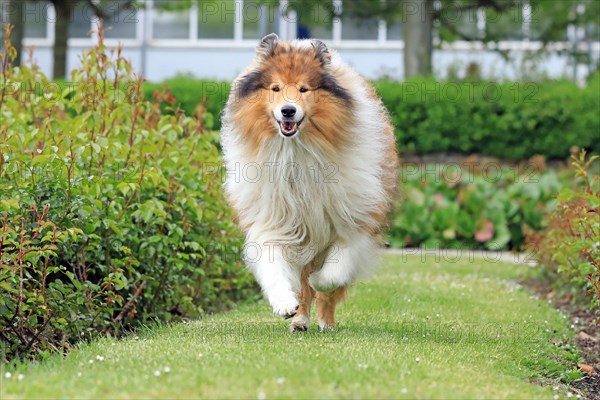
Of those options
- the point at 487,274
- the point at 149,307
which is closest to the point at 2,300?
the point at 149,307

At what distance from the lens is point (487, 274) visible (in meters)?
11.2

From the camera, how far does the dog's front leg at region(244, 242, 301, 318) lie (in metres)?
6.16

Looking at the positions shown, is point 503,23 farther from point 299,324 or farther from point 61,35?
point 299,324

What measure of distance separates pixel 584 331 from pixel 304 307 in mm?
2657

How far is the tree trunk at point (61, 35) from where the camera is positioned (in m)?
18.8

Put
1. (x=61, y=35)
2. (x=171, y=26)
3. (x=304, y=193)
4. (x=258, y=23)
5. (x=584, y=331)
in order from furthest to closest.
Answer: (x=171, y=26) → (x=258, y=23) → (x=61, y=35) → (x=584, y=331) → (x=304, y=193)

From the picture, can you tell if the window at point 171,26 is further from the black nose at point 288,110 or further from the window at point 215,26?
the black nose at point 288,110

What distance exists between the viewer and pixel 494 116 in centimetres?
1634

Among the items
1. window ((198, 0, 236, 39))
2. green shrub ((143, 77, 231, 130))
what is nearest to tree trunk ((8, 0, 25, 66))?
green shrub ((143, 77, 231, 130))

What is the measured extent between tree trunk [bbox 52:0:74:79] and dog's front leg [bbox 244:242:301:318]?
507 inches

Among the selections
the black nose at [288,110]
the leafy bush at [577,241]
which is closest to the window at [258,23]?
the leafy bush at [577,241]

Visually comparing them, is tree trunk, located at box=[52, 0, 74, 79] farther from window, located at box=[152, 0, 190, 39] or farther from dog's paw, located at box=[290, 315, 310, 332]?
dog's paw, located at box=[290, 315, 310, 332]

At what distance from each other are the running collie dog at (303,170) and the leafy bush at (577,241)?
4.92 ft

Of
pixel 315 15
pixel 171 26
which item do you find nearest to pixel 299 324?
pixel 315 15
